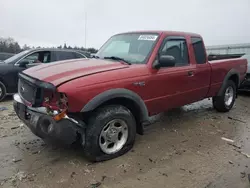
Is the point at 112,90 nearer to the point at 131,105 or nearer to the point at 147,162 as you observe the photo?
the point at 131,105

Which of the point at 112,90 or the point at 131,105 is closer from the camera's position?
the point at 112,90

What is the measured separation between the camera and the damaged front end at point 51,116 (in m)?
3.03

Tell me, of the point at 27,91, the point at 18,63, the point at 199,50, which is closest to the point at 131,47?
the point at 199,50

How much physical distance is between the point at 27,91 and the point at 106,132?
130cm

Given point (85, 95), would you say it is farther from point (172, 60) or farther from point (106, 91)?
point (172, 60)

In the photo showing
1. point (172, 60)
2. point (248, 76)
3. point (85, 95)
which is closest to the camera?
point (85, 95)

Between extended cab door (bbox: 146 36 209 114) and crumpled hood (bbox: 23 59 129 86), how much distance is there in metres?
0.74

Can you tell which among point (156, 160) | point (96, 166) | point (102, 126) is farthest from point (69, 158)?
point (156, 160)

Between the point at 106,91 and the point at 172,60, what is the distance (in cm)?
128

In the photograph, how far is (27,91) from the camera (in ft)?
11.5

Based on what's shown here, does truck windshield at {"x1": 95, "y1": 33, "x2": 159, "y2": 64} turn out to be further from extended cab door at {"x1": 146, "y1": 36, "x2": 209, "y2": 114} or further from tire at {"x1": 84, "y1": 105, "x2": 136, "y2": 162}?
tire at {"x1": 84, "y1": 105, "x2": 136, "y2": 162}

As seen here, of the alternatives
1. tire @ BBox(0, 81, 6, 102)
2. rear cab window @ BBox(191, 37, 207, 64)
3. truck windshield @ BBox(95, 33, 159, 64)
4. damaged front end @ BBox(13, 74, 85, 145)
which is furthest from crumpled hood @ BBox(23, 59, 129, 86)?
tire @ BBox(0, 81, 6, 102)

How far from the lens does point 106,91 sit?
3.30 metres

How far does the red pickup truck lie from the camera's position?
10.2ft
